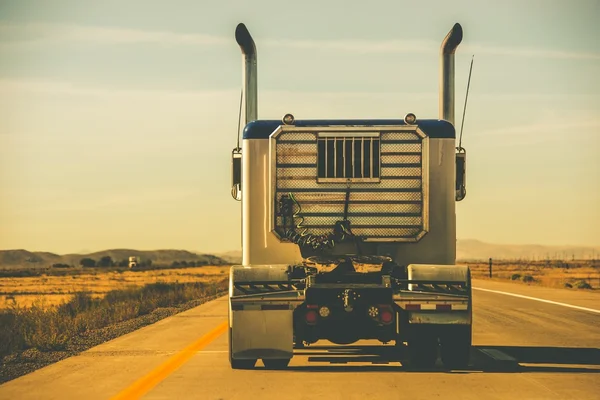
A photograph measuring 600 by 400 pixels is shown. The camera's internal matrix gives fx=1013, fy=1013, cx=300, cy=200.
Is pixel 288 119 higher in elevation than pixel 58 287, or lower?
higher

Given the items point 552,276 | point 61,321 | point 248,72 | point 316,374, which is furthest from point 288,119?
point 552,276

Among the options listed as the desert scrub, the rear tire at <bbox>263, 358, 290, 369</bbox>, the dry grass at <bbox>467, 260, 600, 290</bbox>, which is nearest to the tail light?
the rear tire at <bbox>263, 358, 290, 369</bbox>

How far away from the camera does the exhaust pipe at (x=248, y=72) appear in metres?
15.5

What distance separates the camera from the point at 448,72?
595 inches

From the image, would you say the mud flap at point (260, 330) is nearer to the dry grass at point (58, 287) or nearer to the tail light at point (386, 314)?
the tail light at point (386, 314)

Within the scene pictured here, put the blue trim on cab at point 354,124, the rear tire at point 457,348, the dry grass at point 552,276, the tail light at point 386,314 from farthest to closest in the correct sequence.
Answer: the dry grass at point 552,276, the blue trim on cab at point 354,124, the rear tire at point 457,348, the tail light at point 386,314

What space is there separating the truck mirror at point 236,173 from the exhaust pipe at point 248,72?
1135 millimetres

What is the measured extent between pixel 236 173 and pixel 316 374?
10.8 ft

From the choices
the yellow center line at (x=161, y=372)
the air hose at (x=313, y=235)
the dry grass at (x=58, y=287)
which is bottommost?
the dry grass at (x=58, y=287)

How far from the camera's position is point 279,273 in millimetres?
12891

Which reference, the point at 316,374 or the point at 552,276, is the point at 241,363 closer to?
the point at 316,374

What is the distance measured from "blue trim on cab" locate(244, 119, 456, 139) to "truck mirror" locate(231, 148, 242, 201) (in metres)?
0.63

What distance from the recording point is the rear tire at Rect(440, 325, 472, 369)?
42.3 ft

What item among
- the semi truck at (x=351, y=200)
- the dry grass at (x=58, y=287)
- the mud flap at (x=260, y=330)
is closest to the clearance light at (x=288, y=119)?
the semi truck at (x=351, y=200)
